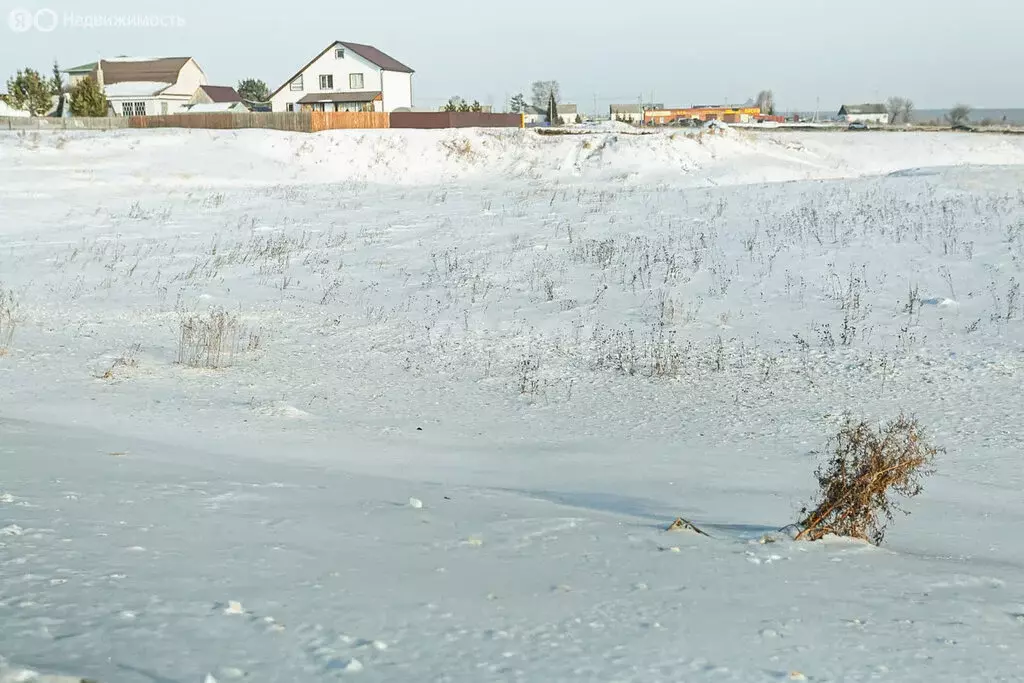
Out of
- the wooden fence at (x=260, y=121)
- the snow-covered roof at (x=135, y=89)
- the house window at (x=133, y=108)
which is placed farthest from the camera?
the snow-covered roof at (x=135, y=89)

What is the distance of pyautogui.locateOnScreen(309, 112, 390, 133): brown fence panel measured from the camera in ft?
148

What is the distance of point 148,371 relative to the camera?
10828 millimetres

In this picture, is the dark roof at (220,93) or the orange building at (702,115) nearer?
the dark roof at (220,93)

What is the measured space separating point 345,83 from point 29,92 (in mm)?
20808

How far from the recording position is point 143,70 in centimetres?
7862

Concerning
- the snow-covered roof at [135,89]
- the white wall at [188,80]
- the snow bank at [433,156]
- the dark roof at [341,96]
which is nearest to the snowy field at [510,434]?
the snow bank at [433,156]

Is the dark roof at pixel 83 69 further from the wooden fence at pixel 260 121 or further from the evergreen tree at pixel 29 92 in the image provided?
the wooden fence at pixel 260 121

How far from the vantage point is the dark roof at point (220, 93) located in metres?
80.6

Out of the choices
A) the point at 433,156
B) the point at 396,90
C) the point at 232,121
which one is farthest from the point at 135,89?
the point at 433,156

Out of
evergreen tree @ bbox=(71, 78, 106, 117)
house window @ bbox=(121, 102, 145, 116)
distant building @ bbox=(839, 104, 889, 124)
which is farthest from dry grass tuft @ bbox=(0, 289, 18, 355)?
distant building @ bbox=(839, 104, 889, 124)

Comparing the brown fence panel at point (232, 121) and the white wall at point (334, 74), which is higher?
the white wall at point (334, 74)

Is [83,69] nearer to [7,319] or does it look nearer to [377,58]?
[377,58]

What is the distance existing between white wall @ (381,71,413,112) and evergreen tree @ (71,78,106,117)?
1809 centimetres

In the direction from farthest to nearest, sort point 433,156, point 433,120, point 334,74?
1. point 334,74
2. point 433,120
3. point 433,156
